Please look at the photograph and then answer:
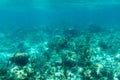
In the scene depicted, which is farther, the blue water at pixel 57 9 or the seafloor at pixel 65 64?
the blue water at pixel 57 9

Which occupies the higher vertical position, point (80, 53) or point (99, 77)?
point (80, 53)

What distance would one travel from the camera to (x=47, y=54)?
15.3m

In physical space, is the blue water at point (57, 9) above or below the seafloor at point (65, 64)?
above

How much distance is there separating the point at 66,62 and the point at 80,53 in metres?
1.29

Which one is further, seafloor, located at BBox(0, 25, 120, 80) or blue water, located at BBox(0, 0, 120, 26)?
blue water, located at BBox(0, 0, 120, 26)

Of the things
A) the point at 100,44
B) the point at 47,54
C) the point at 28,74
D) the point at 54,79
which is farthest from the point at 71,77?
the point at 100,44

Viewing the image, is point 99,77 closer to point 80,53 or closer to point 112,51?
point 80,53

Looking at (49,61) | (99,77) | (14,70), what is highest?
(49,61)

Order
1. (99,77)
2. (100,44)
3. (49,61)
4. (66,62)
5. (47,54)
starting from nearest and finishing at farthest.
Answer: (99,77) < (66,62) < (49,61) < (47,54) < (100,44)

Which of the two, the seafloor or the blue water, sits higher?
the blue water

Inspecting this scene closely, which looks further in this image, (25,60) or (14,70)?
(25,60)

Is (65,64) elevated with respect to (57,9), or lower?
lower

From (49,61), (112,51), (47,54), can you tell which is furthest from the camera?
(112,51)

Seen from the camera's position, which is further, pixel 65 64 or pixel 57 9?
pixel 57 9
